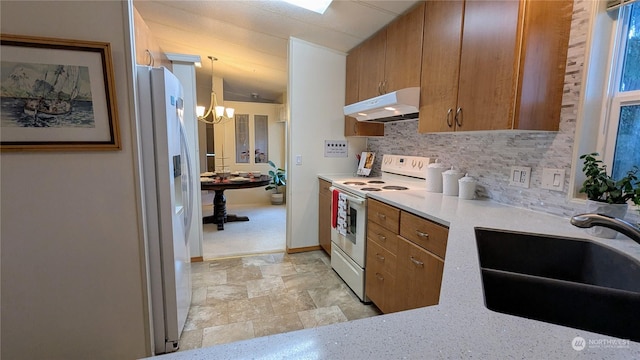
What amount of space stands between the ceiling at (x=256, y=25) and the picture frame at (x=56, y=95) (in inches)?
42.2

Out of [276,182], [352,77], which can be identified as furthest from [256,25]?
[276,182]

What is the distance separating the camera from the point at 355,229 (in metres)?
2.30

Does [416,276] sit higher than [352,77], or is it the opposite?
[352,77]

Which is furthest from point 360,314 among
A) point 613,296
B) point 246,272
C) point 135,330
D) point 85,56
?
point 85,56

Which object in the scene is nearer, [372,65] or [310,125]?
[372,65]

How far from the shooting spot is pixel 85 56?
50.8 inches

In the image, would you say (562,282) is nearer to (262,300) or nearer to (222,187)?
(262,300)

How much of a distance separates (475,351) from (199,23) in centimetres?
354

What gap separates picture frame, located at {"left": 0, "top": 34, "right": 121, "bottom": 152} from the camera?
1.22 meters

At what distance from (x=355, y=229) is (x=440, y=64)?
4.45 feet

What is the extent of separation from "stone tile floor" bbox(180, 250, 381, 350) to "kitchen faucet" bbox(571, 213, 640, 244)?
60.8 inches

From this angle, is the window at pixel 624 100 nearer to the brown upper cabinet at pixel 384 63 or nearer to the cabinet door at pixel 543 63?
the cabinet door at pixel 543 63

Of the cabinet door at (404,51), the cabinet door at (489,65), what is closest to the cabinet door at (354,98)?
the cabinet door at (404,51)

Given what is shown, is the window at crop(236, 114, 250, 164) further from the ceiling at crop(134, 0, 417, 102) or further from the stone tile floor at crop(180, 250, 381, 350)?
the stone tile floor at crop(180, 250, 381, 350)
